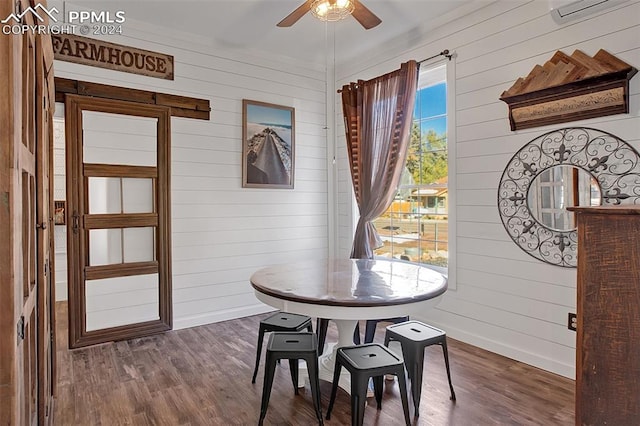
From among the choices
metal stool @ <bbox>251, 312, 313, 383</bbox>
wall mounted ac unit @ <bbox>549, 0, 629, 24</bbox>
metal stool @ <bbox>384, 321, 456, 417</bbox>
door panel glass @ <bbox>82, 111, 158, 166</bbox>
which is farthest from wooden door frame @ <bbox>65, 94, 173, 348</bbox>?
wall mounted ac unit @ <bbox>549, 0, 629, 24</bbox>

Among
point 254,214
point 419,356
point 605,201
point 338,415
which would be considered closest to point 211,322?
point 254,214

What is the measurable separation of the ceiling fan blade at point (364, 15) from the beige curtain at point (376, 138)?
114 centimetres

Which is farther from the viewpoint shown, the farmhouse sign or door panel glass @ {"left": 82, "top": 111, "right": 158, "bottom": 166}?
door panel glass @ {"left": 82, "top": 111, "right": 158, "bottom": 166}

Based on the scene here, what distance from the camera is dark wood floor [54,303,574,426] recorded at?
2146 mm

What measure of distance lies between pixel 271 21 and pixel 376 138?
153 cm

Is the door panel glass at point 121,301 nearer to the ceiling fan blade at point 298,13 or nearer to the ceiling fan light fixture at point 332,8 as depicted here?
the ceiling fan blade at point 298,13

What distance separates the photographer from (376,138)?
3979 mm

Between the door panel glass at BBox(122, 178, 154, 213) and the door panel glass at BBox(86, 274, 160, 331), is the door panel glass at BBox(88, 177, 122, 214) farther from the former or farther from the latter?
the door panel glass at BBox(86, 274, 160, 331)

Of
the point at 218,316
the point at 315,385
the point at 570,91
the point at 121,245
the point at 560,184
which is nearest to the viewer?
the point at 315,385

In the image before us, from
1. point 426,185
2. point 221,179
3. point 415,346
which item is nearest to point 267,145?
point 221,179

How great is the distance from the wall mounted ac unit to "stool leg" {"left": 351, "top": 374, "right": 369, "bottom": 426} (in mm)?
2702

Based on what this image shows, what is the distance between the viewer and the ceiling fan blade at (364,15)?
2344 millimetres

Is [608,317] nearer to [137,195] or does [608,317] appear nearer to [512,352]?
[512,352]

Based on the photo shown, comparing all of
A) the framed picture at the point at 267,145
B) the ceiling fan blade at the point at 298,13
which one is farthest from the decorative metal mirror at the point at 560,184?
the framed picture at the point at 267,145
